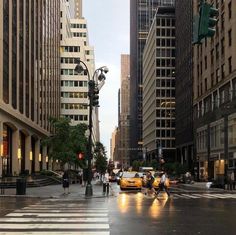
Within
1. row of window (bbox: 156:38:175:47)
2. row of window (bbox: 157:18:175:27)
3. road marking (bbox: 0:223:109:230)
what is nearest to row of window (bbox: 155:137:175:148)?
row of window (bbox: 156:38:175:47)

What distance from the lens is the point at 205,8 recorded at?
11.5 meters

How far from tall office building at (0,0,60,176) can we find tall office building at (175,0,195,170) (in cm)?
2761

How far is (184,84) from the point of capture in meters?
111

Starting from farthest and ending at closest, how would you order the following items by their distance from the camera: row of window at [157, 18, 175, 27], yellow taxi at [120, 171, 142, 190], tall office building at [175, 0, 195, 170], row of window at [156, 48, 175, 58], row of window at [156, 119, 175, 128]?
1. row of window at [156, 119, 175, 128]
2. row of window at [157, 18, 175, 27]
3. row of window at [156, 48, 175, 58]
4. tall office building at [175, 0, 195, 170]
5. yellow taxi at [120, 171, 142, 190]

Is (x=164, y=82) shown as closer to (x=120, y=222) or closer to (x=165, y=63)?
(x=165, y=63)

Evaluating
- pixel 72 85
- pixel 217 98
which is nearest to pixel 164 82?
pixel 72 85

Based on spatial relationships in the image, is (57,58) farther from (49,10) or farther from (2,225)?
(2,225)

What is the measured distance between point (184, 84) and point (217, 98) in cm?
4263

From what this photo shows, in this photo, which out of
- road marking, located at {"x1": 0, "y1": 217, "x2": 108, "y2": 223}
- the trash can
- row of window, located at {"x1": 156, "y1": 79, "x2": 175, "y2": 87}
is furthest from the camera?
row of window, located at {"x1": 156, "y1": 79, "x2": 175, "y2": 87}

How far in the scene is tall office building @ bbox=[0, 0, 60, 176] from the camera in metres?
53.9

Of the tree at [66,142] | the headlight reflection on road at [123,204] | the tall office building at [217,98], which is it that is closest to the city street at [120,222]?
the headlight reflection on road at [123,204]

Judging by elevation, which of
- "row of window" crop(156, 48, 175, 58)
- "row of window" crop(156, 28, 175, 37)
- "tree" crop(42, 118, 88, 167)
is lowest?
"tree" crop(42, 118, 88, 167)

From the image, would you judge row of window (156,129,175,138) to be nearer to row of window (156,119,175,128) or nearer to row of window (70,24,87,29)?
row of window (156,119,175,128)

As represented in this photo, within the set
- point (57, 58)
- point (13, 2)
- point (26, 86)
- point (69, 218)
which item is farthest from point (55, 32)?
point (69, 218)
